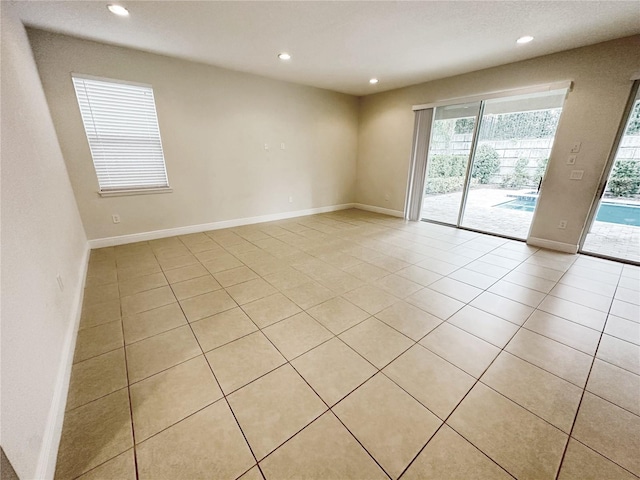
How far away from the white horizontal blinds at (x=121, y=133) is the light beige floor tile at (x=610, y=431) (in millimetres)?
4917

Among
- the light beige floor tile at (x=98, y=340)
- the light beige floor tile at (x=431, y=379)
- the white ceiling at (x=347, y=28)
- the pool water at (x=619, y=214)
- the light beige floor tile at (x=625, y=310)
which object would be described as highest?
the white ceiling at (x=347, y=28)

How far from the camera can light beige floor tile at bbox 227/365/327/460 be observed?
1.22 m

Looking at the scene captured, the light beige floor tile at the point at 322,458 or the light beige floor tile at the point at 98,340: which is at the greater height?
the light beige floor tile at the point at 98,340

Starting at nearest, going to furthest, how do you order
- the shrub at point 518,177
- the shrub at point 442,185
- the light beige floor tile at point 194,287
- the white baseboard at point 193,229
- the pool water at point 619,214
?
the light beige floor tile at point 194,287 < the pool water at point 619,214 < the white baseboard at point 193,229 < the shrub at point 518,177 < the shrub at point 442,185

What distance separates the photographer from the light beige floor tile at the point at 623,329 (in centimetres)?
→ 193

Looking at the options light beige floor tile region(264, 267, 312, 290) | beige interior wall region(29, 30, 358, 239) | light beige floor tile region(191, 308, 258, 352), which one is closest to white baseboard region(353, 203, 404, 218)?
beige interior wall region(29, 30, 358, 239)

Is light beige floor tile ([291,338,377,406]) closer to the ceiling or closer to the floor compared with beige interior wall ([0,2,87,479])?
closer to the floor

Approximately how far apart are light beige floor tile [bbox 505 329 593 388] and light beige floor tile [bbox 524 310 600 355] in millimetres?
75

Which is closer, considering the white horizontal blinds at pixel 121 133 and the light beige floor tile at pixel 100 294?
the light beige floor tile at pixel 100 294

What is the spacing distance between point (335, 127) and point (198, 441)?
5690 millimetres

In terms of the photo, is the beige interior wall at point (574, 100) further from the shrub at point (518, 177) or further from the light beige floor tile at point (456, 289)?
the light beige floor tile at point (456, 289)

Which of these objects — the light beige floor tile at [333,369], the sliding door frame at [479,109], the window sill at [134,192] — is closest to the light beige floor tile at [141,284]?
the window sill at [134,192]

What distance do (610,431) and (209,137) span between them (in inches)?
197

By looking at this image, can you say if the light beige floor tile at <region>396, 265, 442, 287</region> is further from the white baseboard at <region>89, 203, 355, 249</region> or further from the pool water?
the white baseboard at <region>89, 203, 355, 249</region>
